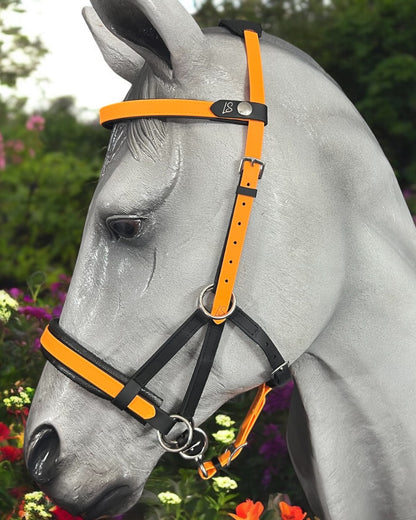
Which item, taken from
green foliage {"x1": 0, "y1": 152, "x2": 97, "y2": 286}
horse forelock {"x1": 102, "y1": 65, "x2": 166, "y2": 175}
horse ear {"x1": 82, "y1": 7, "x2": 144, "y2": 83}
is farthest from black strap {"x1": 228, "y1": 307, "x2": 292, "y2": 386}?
green foliage {"x1": 0, "y1": 152, "x2": 97, "y2": 286}

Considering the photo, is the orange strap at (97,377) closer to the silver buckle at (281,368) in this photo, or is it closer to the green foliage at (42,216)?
the silver buckle at (281,368)

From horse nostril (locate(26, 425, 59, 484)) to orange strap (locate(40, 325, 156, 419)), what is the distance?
0.15 m

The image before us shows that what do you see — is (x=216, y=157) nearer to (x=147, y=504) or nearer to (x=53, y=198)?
(x=147, y=504)

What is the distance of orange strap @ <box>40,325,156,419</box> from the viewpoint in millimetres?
1567

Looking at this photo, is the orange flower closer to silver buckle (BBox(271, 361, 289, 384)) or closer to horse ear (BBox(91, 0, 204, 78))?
silver buckle (BBox(271, 361, 289, 384))

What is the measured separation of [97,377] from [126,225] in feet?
1.14

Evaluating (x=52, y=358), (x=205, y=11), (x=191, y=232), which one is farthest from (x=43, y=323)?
(x=205, y=11)

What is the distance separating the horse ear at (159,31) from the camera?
147cm

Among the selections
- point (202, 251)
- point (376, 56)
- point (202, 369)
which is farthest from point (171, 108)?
point (376, 56)

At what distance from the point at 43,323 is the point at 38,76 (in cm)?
363

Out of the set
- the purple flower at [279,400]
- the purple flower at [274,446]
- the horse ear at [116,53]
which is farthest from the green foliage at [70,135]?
the horse ear at [116,53]

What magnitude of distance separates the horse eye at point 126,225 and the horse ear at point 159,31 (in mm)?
350

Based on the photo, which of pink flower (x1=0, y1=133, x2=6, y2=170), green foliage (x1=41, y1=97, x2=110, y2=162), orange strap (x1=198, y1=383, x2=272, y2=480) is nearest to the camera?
orange strap (x1=198, y1=383, x2=272, y2=480)

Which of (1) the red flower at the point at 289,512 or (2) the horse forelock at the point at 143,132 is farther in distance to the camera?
(1) the red flower at the point at 289,512
